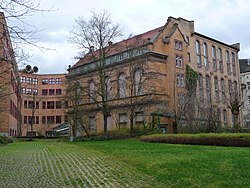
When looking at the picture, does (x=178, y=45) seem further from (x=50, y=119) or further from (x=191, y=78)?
(x=50, y=119)

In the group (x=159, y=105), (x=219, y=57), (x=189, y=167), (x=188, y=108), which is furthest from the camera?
(x=219, y=57)

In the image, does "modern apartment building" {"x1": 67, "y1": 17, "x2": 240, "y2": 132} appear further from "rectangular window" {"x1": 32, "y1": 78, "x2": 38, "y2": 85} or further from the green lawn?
"rectangular window" {"x1": 32, "y1": 78, "x2": 38, "y2": 85}

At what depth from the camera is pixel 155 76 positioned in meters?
42.2

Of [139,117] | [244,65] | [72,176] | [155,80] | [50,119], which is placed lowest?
[72,176]

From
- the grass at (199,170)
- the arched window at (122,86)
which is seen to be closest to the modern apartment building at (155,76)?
the arched window at (122,86)

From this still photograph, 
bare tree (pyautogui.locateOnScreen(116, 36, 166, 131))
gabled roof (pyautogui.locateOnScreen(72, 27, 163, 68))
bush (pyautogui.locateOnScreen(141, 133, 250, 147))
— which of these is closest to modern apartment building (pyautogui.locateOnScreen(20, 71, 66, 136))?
gabled roof (pyautogui.locateOnScreen(72, 27, 163, 68))

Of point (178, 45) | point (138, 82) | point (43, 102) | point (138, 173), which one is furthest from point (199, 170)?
point (43, 102)

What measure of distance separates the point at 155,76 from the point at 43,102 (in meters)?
50.3

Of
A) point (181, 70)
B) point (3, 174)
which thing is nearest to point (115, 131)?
point (181, 70)

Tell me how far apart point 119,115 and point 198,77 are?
13881mm

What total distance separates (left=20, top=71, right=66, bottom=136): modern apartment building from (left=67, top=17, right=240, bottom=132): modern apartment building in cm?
3021

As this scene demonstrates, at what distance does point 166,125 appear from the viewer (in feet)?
141

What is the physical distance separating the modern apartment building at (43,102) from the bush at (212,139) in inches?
2269

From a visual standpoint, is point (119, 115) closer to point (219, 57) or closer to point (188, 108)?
point (188, 108)
